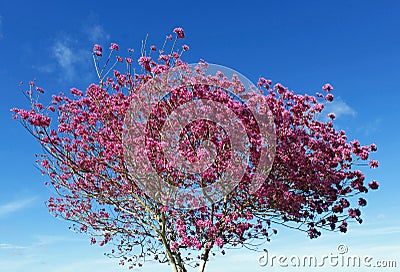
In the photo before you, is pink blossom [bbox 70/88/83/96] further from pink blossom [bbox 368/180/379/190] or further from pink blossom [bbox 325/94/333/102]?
pink blossom [bbox 368/180/379/190]

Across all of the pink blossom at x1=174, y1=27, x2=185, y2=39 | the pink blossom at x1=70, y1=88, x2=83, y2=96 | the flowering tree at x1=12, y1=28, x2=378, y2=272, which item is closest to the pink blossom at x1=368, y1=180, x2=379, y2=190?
the flowering tree at x1=12, y1=28, x2=378, y2=272

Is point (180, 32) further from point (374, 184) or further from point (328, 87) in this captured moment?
point (374, 184)

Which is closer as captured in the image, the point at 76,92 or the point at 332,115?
the point at 332,115

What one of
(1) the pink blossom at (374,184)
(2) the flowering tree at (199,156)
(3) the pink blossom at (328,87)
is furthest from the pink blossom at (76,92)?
(1) the pink blossom at (374,184)

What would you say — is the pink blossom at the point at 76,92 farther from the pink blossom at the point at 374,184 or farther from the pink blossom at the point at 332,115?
the pink blossom at the point at 374,184

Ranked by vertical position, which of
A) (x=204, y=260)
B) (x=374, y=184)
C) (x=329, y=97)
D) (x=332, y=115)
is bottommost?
(x=204, y=260)

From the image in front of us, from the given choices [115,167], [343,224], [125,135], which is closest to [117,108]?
[125,135]

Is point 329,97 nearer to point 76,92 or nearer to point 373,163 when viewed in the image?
point 373,163

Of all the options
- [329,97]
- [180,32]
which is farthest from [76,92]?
[329,97]

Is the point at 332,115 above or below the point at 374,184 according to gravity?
above

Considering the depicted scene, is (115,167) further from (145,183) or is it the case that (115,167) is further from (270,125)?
(270,125)

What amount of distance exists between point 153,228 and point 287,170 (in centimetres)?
483

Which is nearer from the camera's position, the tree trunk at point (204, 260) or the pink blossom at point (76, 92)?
the tree trunk at point (204, 260)

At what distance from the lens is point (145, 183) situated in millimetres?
12594
